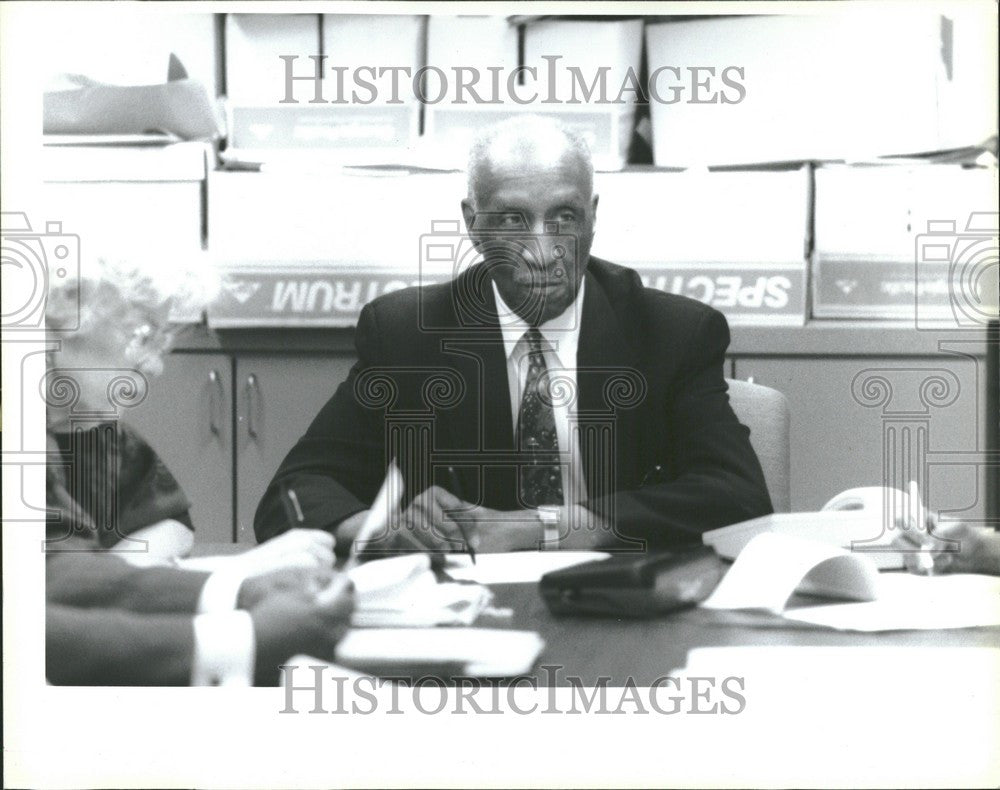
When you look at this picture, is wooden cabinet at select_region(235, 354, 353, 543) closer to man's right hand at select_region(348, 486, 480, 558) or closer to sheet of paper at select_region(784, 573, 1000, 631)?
man's right hand at select_region(348, 486, 480, 558)

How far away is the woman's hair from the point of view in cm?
289

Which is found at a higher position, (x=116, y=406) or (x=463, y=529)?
(x=116, y=406)

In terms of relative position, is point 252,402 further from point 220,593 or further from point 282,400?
point 220,593

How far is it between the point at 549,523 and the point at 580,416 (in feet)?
0.78

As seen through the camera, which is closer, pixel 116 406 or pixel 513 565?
pixel 513 565

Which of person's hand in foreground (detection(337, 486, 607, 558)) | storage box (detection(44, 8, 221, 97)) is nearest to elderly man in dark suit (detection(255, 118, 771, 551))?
person's hand in foreground (detection(337, 486, 607, 558))

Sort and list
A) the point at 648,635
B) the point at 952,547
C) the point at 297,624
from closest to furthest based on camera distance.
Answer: the point at 648,635
the point at 297,624
the point at 952,547

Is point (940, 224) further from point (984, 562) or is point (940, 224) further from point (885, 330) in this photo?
point (984, 562)

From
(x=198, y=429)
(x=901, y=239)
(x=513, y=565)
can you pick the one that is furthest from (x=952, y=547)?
(x=198, y=429)

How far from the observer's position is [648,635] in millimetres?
2758

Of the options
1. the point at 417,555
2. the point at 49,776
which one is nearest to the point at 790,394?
the point at 417,555

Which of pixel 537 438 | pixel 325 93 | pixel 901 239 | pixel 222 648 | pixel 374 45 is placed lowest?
pixel 222 648

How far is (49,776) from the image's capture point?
9.75 feet

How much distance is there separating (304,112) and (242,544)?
938mm
